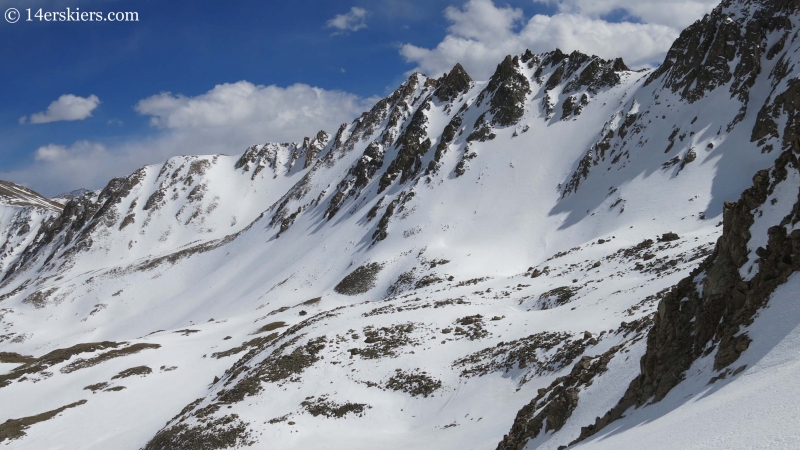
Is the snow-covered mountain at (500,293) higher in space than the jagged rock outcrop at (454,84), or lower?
lower

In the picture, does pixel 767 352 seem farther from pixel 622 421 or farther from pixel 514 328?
pixel 514 328

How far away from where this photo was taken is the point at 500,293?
38.1 m

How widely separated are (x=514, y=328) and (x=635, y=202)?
34.1m

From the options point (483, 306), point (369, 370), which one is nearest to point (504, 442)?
point (369, 370)

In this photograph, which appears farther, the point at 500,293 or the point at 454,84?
the point at 454,84

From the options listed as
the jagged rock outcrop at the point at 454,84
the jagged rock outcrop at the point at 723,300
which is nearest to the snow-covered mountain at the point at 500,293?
the jagged rock outcrop at the point at 723,300

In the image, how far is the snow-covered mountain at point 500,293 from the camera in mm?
10344

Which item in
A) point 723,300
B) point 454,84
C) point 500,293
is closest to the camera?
point 723,300

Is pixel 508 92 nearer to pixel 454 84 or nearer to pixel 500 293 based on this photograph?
pixel 454 84

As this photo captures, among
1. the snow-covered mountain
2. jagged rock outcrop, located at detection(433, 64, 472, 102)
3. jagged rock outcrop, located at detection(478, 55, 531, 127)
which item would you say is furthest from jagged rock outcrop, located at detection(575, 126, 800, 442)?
jagged rock outcrop, located at detection(433, 64, 472, 102)

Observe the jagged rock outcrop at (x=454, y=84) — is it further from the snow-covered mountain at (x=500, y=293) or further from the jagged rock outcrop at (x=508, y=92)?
the jagged rock outcrop at (x=508, y=92)

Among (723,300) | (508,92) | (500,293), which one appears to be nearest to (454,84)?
(508,92)

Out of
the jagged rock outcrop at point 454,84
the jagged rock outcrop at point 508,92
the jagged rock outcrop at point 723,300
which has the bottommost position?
the jagged rock outcrop at point 723,300

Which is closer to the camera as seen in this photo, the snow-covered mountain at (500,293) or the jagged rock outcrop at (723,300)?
the jagged rock outcrop at (723,300)
